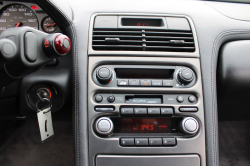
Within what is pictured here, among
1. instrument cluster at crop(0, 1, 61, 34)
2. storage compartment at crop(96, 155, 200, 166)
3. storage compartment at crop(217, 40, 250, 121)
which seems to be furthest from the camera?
instrument cluster at crop(0, 1, 61, 34)

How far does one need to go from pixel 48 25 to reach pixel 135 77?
662 millimetres

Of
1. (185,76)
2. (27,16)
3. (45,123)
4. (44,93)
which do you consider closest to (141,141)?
(185,76)

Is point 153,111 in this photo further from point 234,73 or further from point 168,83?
point 234,73

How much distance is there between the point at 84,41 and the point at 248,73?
96cm

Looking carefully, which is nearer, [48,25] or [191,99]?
[191,99]

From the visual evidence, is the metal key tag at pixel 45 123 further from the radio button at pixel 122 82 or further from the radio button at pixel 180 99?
the radio button at pixel 180 99

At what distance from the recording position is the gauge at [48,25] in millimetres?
1156

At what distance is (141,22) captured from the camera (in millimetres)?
1087

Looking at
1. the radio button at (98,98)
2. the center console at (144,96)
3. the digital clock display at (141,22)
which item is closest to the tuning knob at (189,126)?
the center console at (144,96)

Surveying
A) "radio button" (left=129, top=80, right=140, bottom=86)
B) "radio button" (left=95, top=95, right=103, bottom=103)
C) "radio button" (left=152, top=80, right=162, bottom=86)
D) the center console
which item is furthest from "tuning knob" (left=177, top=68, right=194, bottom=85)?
"radio button" (left=95, top=95, right=103, bottom=103)

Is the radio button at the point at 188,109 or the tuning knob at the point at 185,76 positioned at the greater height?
the tuning knob at the point at 185,76

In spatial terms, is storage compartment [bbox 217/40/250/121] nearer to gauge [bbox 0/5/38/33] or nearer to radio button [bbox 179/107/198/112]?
radio button [bbox 179/107/198/112]

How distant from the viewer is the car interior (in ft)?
2.98

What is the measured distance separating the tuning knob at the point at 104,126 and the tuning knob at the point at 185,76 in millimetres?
430
